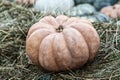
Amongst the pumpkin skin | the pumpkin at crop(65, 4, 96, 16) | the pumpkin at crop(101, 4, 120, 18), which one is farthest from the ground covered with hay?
the pumpkin at crop(101, 4, 120, 18)

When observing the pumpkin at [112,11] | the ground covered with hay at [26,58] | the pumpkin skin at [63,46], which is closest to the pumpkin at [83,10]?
the pumpkin at [112,11]

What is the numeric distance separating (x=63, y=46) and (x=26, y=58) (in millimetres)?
658

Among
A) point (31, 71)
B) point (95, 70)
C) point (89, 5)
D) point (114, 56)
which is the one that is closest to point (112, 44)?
point (114, 56)

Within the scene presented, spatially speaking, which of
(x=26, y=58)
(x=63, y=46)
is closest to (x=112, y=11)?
(x=26, y=58)

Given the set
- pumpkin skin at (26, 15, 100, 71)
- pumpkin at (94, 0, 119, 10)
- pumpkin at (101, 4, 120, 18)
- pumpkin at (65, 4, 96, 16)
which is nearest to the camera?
pumpkin skin at (26, 15, 100, 71)

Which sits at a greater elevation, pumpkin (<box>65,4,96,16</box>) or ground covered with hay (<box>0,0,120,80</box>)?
pumpkin (<box>65,4,96,16</box>)

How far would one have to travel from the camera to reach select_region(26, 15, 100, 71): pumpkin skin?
3496mm

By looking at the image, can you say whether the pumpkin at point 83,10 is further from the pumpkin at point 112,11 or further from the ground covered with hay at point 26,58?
the ground covered with hay at point 26,58

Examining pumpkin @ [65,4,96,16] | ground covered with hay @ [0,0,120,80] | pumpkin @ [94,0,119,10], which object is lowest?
ground covered with hay @ [0,0,120,80]

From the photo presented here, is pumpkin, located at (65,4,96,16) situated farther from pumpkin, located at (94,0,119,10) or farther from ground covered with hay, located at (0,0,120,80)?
ground covered with hay, located at (0,0,120,80)

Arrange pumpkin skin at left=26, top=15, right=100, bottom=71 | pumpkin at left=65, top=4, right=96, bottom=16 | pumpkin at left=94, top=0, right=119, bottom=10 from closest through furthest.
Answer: pumpkin skin at left=26, top=15, right=100, bottom=71 < pumpkin at left=65, top=4, right=96, bottom=16 < pumpkin at left=94, top=0, right=119, bottom=10

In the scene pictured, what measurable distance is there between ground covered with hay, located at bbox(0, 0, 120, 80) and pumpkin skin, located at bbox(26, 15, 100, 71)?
0.29 ft

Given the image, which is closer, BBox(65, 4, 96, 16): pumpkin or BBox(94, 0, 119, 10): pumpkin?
BBox(65, 4, 96, 16): pumpkin

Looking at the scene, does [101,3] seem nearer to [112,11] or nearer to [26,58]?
[112,11]
